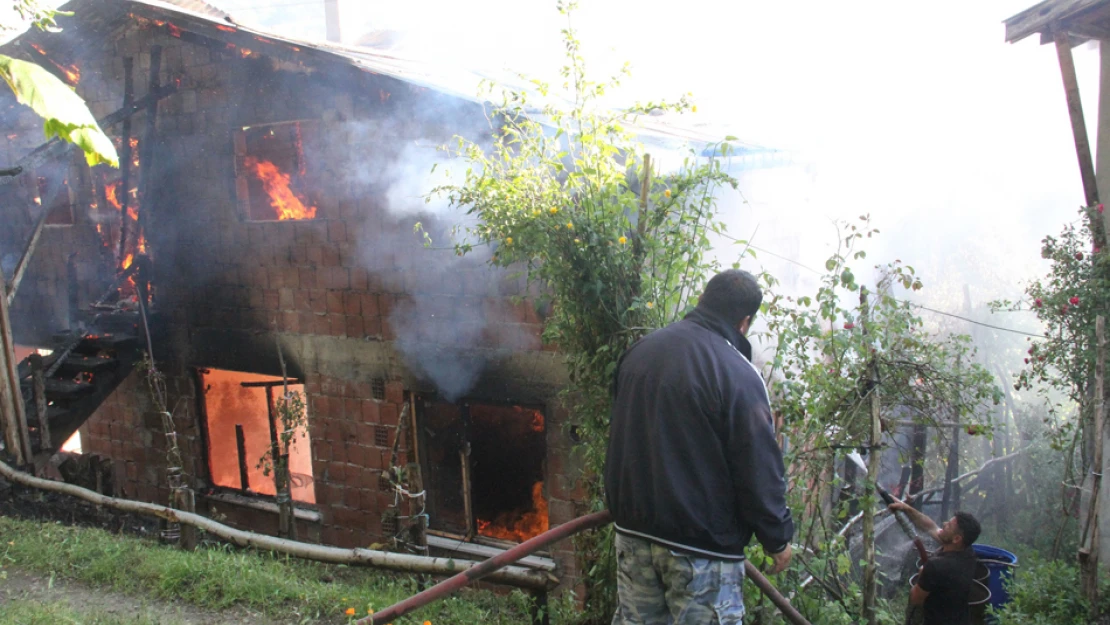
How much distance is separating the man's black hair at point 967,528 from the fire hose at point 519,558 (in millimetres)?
2193

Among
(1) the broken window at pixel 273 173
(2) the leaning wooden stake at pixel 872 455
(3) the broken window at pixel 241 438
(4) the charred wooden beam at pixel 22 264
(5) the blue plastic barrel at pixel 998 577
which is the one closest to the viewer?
(2) the leaning wooden stake at pixel 872 455

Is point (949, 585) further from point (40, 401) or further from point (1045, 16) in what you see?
point (40, 401)

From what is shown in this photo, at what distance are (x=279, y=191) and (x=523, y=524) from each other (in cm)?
506

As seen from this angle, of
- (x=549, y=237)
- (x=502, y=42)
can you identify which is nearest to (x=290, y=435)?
(x=549, y=237)

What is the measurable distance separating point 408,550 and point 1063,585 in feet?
18.5

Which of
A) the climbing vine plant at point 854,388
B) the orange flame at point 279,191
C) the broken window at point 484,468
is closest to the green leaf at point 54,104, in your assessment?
the climbing vine plant at point 854,388

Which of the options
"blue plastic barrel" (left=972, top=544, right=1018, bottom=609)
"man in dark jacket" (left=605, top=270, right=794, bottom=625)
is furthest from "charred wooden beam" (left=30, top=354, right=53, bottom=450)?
"blue plastic barrel" (left=972, top=544, right=1018, bottom=609)

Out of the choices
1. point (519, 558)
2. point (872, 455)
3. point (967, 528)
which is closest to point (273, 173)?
point (519, 558)

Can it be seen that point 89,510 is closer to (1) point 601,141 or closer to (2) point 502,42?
(1) point 601,141

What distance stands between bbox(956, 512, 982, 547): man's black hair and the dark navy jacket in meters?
3.04

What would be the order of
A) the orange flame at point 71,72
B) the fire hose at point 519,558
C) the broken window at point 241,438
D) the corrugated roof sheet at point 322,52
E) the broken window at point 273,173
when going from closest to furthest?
the fire hose at point 519,558, the corrugated roof sheet at point 322,52, the broken window at point 273,173, the broken window at point 241,438, the orange flame at point 71,72

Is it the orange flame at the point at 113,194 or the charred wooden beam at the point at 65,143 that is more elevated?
the charred wooden beam at the point at 65,143

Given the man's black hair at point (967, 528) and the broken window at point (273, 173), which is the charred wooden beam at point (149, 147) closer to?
the broken window at point (273, 173)

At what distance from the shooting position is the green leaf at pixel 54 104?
124 inches
